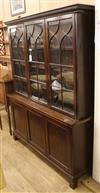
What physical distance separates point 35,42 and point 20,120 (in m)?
1.15

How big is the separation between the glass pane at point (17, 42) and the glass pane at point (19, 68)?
0.08 m

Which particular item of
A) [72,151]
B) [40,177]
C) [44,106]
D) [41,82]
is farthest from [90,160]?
[41,82]

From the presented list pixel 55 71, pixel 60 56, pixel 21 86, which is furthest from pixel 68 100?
pixel 21 86

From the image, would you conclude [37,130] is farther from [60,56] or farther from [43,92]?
[60,56]

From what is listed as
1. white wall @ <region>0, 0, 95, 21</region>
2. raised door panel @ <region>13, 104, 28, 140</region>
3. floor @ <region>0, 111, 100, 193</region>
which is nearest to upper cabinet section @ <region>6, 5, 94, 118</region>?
raised door panel @ <region>13, 104, 28, 140</region>

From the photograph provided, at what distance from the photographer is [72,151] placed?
2037 mm

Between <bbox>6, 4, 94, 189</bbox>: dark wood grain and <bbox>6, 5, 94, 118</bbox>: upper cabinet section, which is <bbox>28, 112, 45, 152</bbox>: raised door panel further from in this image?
<bbox>6, 5, 94, 118</bbox>: upper cabinet section

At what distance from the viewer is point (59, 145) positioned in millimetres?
2217

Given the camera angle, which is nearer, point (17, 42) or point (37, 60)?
point (37, 60)

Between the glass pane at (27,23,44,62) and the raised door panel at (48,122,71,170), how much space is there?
78cm

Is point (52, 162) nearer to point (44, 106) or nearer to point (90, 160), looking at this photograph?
point (90, 160)

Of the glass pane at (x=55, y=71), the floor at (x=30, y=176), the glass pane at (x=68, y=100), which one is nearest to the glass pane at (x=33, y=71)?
the glass pane at (x=55, y=71)

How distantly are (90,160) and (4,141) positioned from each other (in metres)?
1.52

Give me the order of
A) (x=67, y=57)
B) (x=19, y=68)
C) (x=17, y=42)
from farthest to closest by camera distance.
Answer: (x=19, y=68) → (x=17, y=42) → (x=67, y=57)
